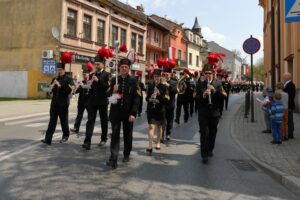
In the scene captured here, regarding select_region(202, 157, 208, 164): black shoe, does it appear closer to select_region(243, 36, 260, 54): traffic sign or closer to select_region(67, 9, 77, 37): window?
select_region(243, 36, 260, 54): traffic sign

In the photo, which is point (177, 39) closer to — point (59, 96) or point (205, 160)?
point (59, 96)

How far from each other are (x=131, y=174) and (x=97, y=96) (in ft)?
8.59

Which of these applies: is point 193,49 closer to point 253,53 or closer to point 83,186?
point 253,53

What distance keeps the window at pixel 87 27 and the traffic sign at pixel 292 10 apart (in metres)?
28.0

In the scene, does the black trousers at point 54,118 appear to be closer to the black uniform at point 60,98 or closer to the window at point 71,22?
the black uniform at point 60,98

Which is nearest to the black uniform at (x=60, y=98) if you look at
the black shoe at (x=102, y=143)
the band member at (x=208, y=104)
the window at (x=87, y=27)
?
the black shoe at (x=102, y=143)

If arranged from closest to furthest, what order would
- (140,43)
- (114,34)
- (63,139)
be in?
(63,139) < (114,34) < (140,43)

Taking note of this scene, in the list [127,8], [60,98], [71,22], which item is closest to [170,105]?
[60,98]

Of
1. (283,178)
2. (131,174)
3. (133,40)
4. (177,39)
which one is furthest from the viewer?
(177,39)

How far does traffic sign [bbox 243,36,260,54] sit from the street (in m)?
5.84

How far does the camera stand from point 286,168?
650 centimetres

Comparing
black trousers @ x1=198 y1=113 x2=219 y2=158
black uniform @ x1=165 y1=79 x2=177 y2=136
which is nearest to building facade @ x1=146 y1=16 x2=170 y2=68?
black uniform @ x1=165 y1=79 x2=177 y2=136

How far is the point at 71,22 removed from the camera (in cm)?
3158

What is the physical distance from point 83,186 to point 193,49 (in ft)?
203
